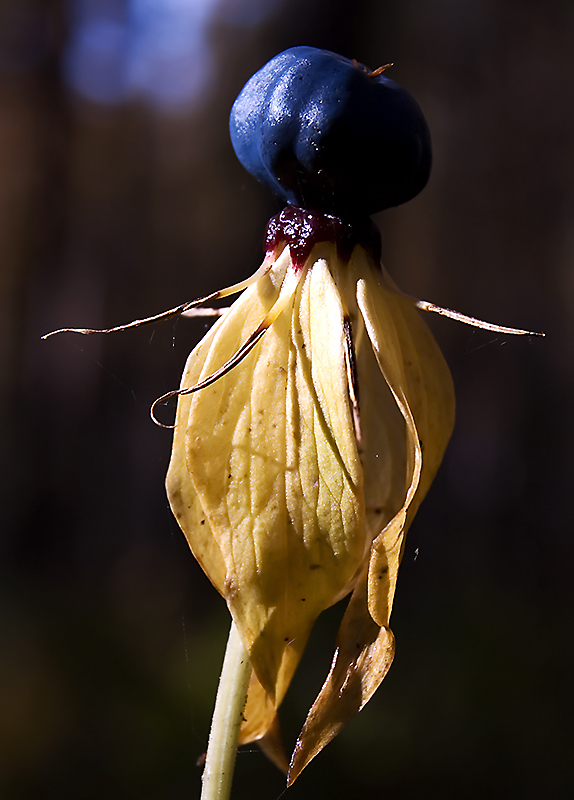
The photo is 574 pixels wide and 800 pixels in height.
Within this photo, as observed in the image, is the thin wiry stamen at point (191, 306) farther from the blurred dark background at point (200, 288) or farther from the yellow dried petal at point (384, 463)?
the blurred dark background at point (200, 288)

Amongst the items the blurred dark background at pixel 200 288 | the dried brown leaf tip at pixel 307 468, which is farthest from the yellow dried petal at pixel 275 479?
the blurred dark background at pixel 200 288

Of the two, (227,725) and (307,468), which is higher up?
(307,468)

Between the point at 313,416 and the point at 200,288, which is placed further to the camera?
the point at 200,288

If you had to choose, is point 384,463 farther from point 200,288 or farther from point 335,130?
point 200,288

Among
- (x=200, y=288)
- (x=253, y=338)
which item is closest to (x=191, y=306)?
(x=253, y=338)

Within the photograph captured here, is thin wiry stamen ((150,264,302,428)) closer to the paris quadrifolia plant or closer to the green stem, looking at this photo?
the paris quadrifolia plant

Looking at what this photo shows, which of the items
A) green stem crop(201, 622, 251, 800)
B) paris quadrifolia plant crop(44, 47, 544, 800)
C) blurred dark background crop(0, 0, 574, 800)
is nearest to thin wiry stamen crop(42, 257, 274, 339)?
paris quadrifolia plant crop(44, 47, 544, 800)

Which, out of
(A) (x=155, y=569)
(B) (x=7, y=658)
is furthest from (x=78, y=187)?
(B) (x=7, y=658)

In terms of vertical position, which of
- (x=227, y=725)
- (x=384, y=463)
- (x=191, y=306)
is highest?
(x=191, y=306)
